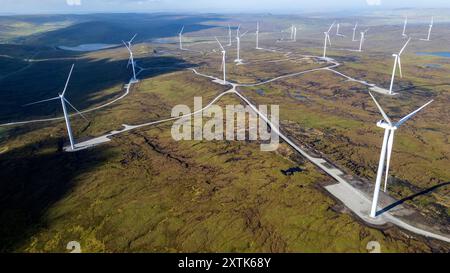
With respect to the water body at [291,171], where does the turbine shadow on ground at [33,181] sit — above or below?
below

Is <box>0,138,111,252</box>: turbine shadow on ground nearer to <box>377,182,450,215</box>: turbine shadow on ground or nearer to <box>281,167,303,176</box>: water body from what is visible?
<box>281,167,303,176</box>: water body

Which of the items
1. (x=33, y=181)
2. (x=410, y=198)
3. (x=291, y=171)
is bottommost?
(x=33, y=181)

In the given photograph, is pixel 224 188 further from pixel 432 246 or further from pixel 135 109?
pixel 135 109

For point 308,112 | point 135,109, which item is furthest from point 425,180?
point 135,109

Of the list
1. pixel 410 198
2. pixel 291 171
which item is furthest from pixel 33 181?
pixel 410 198

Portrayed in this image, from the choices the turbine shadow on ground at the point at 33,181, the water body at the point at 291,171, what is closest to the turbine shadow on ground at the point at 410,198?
the water body at the point at 291,171

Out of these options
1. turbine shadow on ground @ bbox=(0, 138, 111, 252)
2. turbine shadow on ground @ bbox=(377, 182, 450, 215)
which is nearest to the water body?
turbine shadow on ground @ bbox=(377, 182, 450, 215)

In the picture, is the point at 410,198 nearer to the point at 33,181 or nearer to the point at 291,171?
the point at 291,171

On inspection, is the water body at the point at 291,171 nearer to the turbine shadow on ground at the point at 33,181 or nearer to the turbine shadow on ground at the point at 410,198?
the turbine shadow on ground at the point at 410,198

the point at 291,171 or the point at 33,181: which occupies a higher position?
the point at 291,171
